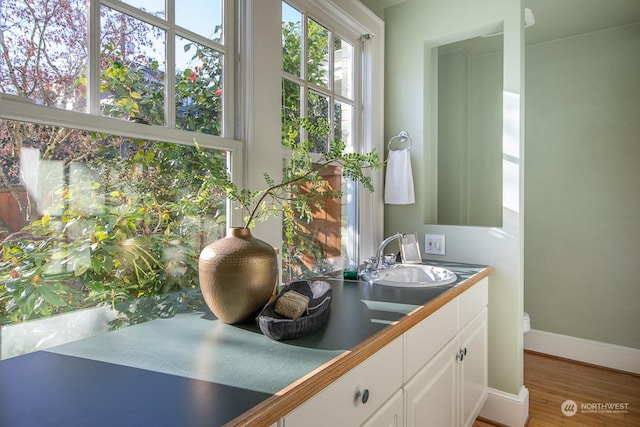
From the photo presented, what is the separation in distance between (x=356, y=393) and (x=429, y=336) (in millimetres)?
490

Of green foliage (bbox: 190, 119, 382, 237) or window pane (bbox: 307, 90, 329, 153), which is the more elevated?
window pane (bbox: 307, 90, 329, 153)

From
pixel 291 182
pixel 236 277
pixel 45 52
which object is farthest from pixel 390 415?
pixel 45 52

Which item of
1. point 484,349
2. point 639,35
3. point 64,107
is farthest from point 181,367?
point 639,35

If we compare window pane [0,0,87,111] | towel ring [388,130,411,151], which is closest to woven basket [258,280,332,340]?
window pane [0,0,87,111]

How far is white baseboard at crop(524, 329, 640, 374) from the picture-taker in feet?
8.85

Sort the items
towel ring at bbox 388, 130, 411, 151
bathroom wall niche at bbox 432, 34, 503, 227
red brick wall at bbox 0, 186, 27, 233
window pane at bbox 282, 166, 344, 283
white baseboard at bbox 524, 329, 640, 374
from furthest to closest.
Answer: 1. bathroom wall niche at bbox 432, 34, 503, 227
2. white baseboard at bbox 524, 329, 640, 374
3. towel ring at bbox 388, 130, 411, 151
4. window pane at bbox 282, 166, 344, 283
5. red brick wall at bbox 0, 186, 27, 233

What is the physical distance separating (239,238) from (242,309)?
197 mm

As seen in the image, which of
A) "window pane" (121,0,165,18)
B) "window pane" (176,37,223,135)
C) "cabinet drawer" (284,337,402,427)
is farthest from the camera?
"window pane" (176,37,223,135)

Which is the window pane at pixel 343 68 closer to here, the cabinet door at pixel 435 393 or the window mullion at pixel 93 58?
the window mullion at pixel 93 58

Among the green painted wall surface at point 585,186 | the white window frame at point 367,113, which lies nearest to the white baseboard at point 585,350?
the green painted wall surface at point 585,186

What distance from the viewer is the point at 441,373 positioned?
140 cm

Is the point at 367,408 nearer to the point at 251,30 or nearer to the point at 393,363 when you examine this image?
the point at 393,363

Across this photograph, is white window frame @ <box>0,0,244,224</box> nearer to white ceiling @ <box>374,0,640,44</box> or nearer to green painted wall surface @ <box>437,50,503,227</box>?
white ceiling @ <box>374,0,640,44</box>
